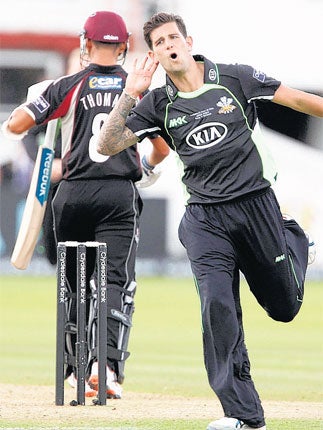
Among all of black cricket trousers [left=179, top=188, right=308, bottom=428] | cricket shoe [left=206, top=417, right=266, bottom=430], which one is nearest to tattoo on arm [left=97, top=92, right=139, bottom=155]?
black cricket trousers [left=179, top=188, right=308, bottom=428]

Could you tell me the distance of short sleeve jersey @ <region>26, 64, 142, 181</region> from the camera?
7910 mm

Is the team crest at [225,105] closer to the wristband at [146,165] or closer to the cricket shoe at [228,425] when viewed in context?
the cricket shoe at [228,425]

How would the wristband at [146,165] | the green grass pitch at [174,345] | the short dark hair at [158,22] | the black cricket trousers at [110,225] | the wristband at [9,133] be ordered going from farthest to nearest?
1. the green grass pitch at [174,345]
2. the wristband at [146,165]
3. the black cricket trousers at [110,225]
4. the wristband at [9,133]
5. the short dark hair at [158,22]

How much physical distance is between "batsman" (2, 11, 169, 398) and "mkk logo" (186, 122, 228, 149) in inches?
62.2

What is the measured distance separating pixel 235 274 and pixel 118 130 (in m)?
0.96

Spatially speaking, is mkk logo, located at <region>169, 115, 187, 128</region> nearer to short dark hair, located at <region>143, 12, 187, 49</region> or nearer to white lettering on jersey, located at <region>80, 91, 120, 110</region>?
short dark hair, located at <region>143, 12, 187, 49</region>

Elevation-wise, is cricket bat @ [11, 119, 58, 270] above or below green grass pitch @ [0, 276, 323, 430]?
above

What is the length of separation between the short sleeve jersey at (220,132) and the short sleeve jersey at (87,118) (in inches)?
57.2

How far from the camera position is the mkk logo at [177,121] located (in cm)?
641

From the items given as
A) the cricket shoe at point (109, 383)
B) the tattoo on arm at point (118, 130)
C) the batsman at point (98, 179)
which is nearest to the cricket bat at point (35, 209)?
the batsman at point (98, 179)

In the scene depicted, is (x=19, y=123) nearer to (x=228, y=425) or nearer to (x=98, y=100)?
(x=98, y=100)

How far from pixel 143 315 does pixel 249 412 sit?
32.2 feet

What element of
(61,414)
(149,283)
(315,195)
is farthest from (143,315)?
(61,414)

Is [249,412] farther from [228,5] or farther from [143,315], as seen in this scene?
[228,5]
